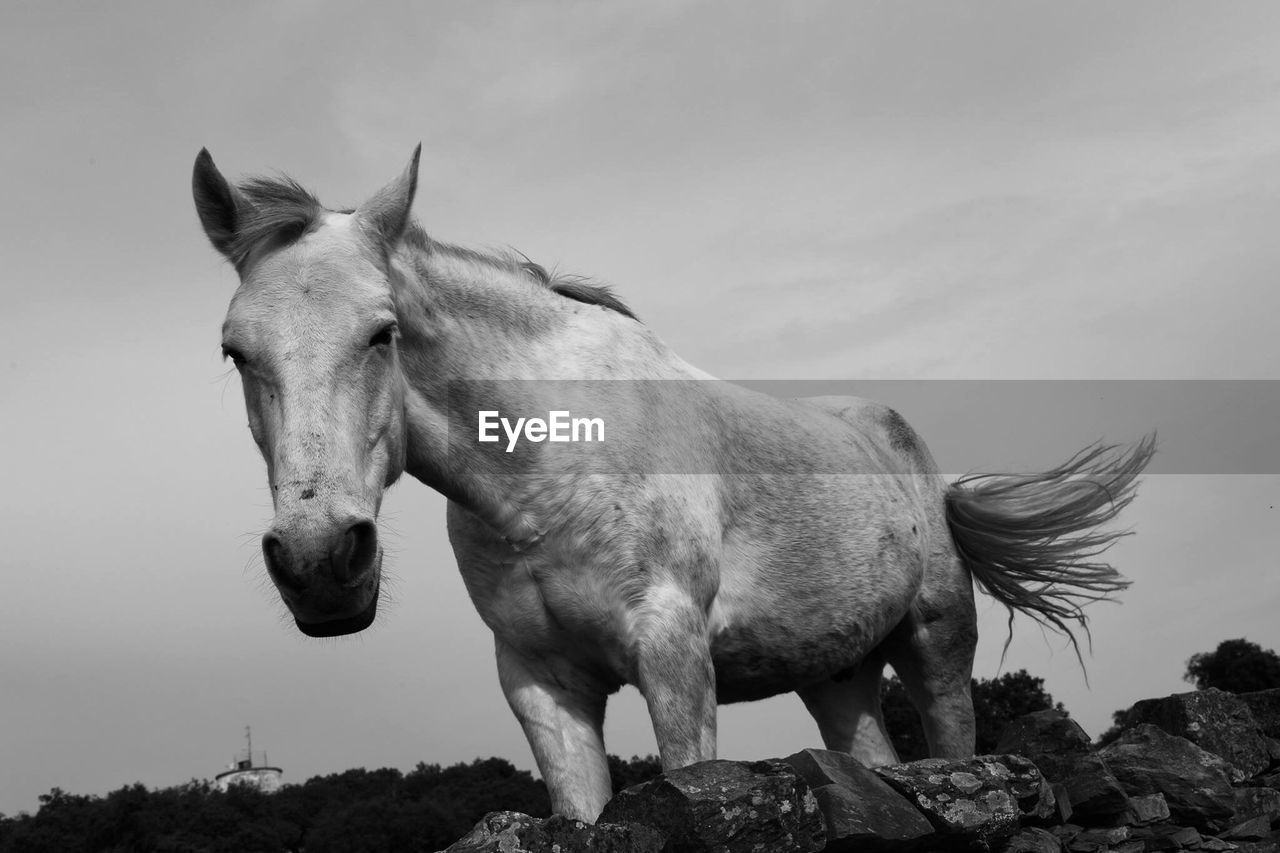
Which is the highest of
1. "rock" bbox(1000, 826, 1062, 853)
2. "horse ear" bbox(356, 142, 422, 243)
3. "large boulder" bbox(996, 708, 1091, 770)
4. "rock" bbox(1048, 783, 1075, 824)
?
"horse ear" bbox(356, 142, 422, 243)

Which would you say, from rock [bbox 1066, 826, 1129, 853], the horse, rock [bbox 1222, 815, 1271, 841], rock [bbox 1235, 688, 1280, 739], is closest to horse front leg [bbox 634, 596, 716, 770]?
the horse

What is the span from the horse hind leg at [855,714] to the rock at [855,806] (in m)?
2.53

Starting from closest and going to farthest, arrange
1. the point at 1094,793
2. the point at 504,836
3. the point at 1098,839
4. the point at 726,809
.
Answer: the point at 504,836 → the point at 726,809 → the point at 1098,839 → the point at 1094,793

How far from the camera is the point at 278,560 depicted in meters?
3.88

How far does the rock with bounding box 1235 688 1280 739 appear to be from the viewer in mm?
6691

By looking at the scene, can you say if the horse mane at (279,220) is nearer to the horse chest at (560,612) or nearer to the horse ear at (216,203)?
the horse ear at (216,203)

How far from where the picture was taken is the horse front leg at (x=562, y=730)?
4941 mm

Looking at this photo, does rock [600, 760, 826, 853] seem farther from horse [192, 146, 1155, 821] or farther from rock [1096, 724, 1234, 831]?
rock [1096, 724, 1234, 831]

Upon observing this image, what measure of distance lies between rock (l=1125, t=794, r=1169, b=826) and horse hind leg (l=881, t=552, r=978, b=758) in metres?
1.31

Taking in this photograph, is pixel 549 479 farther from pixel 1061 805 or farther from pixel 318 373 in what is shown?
pixel 1061 805

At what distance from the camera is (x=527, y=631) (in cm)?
498

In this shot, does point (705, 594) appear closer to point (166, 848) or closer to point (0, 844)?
point (166, 848)

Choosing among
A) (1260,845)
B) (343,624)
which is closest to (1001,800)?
(1260,845)

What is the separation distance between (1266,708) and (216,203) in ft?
19.5
